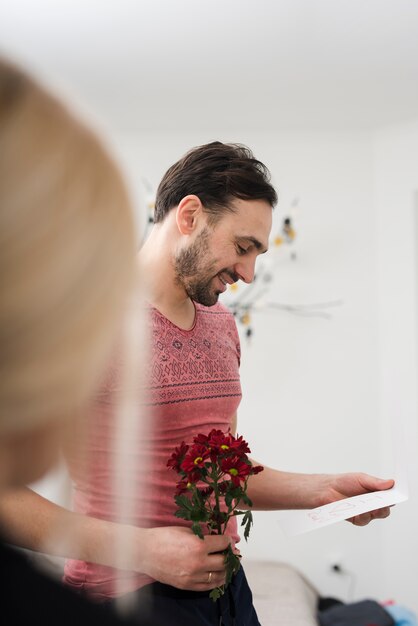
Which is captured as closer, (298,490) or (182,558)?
(182,558)

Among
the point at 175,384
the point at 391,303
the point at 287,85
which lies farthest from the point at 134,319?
the point at 391,303

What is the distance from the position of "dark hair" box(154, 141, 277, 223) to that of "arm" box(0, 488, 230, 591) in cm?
69

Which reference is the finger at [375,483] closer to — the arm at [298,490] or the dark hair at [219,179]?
the arm at [298,490]

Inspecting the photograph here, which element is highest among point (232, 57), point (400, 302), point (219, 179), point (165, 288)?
point (232, 57)

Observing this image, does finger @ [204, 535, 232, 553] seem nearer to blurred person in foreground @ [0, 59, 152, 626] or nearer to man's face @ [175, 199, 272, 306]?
man's face @ [175, 199, 272, 306]

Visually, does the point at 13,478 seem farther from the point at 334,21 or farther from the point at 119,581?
the point at 334,21

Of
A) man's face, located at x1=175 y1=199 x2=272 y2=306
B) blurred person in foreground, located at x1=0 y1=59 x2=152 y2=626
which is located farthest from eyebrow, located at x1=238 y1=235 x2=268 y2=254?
blurred person in foreground, located at x1=0 y1=59 x2=152 y2=626

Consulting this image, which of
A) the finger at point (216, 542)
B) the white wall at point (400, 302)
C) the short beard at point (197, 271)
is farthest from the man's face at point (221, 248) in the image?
the white wall at point (400, 302)

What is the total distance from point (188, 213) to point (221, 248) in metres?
0.10

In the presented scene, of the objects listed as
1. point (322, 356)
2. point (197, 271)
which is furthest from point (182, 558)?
point (322, 356)

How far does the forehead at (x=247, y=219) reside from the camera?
1.51 meters

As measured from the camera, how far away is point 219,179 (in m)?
1.51

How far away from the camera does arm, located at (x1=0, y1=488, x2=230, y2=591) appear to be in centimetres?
107

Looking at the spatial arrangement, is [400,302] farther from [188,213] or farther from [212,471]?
[212,471]
